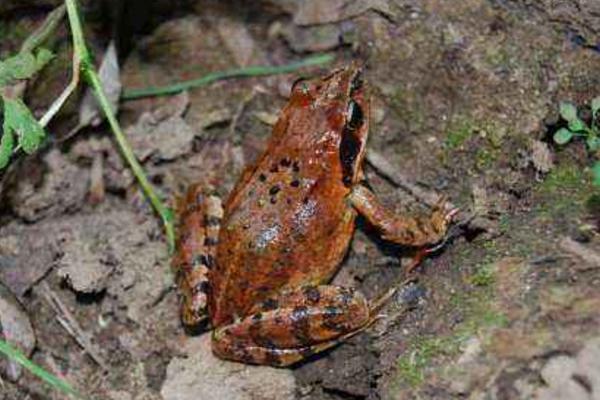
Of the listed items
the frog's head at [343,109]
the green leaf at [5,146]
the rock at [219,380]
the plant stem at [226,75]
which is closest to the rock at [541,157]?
the frog's head at [343,109]

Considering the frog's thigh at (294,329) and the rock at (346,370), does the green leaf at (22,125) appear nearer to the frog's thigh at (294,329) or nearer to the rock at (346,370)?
the frog's thigh at (294,329)

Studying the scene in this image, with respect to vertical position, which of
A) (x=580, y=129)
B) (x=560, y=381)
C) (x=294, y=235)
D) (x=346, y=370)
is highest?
(x=580, y=129)

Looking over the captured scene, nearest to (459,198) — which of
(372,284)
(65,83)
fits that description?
(372,284)

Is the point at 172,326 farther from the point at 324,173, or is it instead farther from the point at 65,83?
the point at 65,83

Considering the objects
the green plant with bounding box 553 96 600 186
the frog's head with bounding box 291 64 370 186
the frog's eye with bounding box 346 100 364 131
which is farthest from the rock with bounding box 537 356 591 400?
the frog's eye with bounding box 346 100 364 131

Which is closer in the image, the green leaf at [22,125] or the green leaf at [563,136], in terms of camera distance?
the green leaf at [22,125]

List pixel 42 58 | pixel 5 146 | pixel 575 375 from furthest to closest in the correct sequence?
pixel 42 58 → pixel 5 146 → pixel 575 375

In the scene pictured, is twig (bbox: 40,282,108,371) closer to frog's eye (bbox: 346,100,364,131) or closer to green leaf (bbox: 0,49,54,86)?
green leaf (bbox: 0,49,54,86)

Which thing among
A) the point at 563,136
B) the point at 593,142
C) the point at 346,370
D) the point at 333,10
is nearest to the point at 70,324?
the point at 346,370

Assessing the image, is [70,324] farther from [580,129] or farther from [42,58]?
[580,129]
